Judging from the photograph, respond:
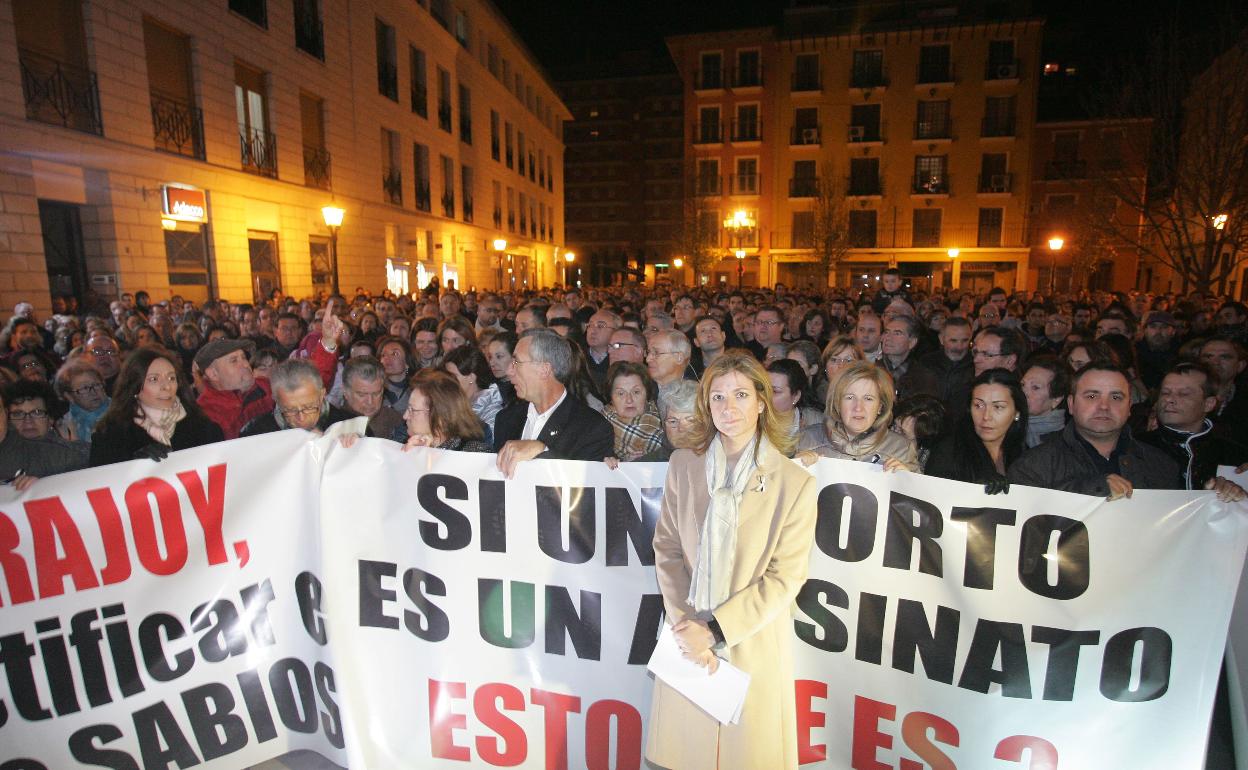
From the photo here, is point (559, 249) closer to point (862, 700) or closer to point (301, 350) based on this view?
point (301, 350)

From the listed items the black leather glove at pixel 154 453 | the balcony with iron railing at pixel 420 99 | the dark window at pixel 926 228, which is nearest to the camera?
the black leather glove at pixel 154 453

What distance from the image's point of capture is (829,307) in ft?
46.9

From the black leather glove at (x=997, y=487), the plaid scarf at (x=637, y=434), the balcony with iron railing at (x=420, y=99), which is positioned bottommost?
the plaid scarf at (x=637, y=434)

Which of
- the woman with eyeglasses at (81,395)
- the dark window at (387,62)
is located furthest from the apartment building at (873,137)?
the woman with eyeglasses at (81,395)

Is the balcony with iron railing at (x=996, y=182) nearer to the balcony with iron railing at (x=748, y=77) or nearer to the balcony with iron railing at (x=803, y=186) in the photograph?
the balcony with iron railing at (x=803, y=186)

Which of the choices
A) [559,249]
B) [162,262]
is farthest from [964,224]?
[162,262]

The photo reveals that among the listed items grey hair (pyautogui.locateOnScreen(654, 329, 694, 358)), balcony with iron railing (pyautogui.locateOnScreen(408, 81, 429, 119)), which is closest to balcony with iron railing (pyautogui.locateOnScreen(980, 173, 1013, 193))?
balcony with iron railing (pyautogui.locateOnScreen(408, 81, 429, 119))

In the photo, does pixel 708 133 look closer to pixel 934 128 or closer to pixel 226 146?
pixel 934 128

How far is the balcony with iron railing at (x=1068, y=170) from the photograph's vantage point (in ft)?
110

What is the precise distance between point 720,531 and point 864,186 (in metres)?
39.5

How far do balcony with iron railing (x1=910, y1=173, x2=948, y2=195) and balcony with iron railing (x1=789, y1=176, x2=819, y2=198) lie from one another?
5.14 metres

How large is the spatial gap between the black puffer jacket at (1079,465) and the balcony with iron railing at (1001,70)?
4003cm

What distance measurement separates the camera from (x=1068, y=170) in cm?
3612

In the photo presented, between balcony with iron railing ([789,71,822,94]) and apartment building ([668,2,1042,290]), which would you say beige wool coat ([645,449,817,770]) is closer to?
apartment building ([668,2,1042,290])
